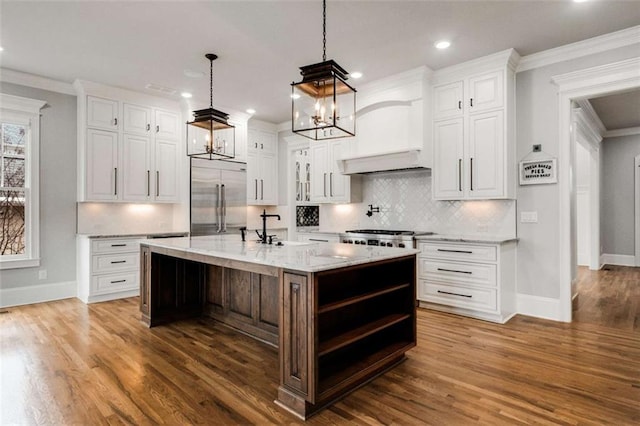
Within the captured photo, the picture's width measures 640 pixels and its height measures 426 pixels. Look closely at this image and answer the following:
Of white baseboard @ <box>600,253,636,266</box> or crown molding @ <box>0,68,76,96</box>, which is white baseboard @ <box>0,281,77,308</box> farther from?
white baseboard @ <box>600,253,636,266</box>

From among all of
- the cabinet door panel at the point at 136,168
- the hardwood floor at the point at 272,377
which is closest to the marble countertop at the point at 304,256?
the hardwood floor at the point at 272,377

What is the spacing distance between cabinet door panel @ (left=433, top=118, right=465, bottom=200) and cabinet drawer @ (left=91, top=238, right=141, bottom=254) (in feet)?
13.3

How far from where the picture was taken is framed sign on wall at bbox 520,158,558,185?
13.2 ft

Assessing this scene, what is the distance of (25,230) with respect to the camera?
4.79 metres

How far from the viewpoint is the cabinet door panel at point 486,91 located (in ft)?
13.5

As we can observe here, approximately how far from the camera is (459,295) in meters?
4.16

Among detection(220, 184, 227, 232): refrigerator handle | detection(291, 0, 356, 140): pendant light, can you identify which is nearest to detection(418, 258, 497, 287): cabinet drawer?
detection(291, 0, 356, 140): pendant light

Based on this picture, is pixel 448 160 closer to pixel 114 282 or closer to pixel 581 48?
pixel 581 48

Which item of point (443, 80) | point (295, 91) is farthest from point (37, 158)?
point (443, 80)

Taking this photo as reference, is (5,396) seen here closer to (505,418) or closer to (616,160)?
(505,418)

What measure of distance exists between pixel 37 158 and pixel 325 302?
464 cm

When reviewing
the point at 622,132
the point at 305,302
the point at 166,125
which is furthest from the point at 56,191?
the point at 622,132

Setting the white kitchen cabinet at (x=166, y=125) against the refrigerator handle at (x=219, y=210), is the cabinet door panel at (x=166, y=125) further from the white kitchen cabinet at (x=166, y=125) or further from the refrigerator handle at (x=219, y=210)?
the refrigerator handle at (x=219, y=210)

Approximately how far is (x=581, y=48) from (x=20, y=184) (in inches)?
271
